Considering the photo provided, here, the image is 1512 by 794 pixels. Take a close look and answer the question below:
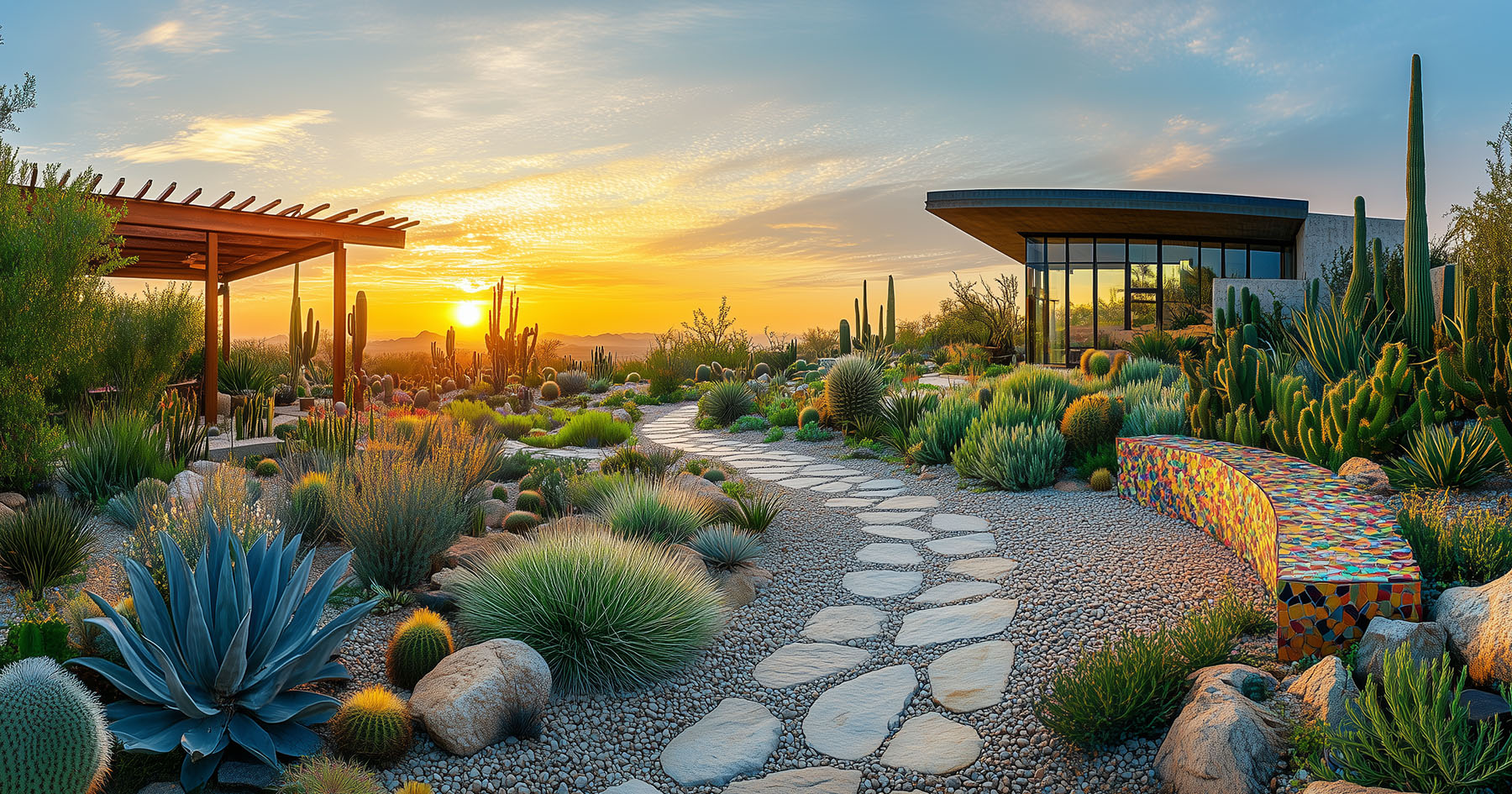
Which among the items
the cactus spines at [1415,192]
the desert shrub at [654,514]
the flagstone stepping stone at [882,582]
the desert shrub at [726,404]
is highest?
the cactus spines at [1415,192]

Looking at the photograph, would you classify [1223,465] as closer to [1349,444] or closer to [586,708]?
[1349,444]

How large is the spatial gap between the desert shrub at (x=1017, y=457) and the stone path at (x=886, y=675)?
1.07m

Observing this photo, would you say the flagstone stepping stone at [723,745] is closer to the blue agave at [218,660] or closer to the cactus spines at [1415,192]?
the blue agave at [218,660]

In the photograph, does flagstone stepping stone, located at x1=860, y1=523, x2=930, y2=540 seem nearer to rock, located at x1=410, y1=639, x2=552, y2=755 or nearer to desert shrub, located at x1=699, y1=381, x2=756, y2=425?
rock, located at x1=410, y1=639, x2=552, y2=755

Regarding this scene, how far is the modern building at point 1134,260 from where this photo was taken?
19062 millimetres

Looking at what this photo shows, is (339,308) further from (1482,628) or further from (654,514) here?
(1482,628)

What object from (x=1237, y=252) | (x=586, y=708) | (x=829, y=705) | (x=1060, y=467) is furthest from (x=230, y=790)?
(x=1237, y=252)

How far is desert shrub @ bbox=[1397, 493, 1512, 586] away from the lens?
154 inches

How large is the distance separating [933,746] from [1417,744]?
1487 millimetres

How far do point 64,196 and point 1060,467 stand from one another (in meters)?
8.17

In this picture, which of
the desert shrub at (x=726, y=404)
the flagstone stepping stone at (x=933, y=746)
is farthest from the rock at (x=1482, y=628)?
the desert shrub at (x=726, y=404)

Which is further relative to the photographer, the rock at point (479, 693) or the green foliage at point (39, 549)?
the green foliage at point (39, 549)

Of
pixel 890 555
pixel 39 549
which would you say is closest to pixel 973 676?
pixel 890 555

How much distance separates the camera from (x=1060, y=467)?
7652mm
